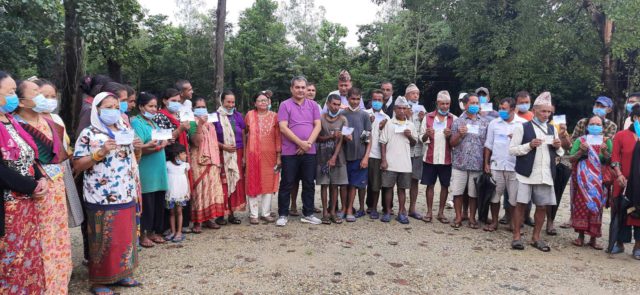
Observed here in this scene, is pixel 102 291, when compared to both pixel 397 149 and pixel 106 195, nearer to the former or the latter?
pixel 106 195

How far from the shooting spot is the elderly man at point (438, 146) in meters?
5.93

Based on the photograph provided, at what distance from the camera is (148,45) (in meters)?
30.9

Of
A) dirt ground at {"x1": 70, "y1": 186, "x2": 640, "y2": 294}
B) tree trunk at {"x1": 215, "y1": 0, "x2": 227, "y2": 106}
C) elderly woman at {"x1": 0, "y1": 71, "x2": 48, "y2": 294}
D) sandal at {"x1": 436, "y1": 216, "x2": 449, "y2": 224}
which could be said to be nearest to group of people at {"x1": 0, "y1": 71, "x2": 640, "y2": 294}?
elderly woman at {"x1": 0, "y1": 71, "x2": 48, "y2": 294}

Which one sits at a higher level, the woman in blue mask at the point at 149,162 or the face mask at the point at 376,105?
the face mask at the point at 376,105

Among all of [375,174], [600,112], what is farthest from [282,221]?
[600,112]

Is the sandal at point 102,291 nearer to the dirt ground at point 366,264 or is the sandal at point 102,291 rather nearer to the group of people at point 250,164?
the group of people at point 250,164

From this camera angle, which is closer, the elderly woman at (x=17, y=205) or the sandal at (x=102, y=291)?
the elderly woman at (x=17, y=205)

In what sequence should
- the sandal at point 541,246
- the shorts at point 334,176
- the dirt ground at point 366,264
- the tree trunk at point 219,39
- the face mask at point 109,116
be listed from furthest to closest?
1. the tree trunk at point 219,39
2. the shorts at point 334,176
3. the sandal at point 541,246
4. the dirt ground at point 366,264
5. the face mask at point 109,116

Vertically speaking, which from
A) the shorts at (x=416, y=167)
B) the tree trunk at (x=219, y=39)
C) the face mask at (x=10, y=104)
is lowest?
the shorts at (x=416, y=167)

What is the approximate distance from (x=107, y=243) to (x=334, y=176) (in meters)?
3.11

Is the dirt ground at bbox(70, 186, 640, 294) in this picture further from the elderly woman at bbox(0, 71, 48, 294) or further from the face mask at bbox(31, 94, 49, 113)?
the face mask at bbox(31, 94, 49, 113)

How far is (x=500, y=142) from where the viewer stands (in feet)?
18.1

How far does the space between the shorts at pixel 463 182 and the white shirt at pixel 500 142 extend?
295mm

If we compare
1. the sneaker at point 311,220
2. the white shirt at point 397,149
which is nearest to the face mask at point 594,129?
the white shirt at point 397,149
